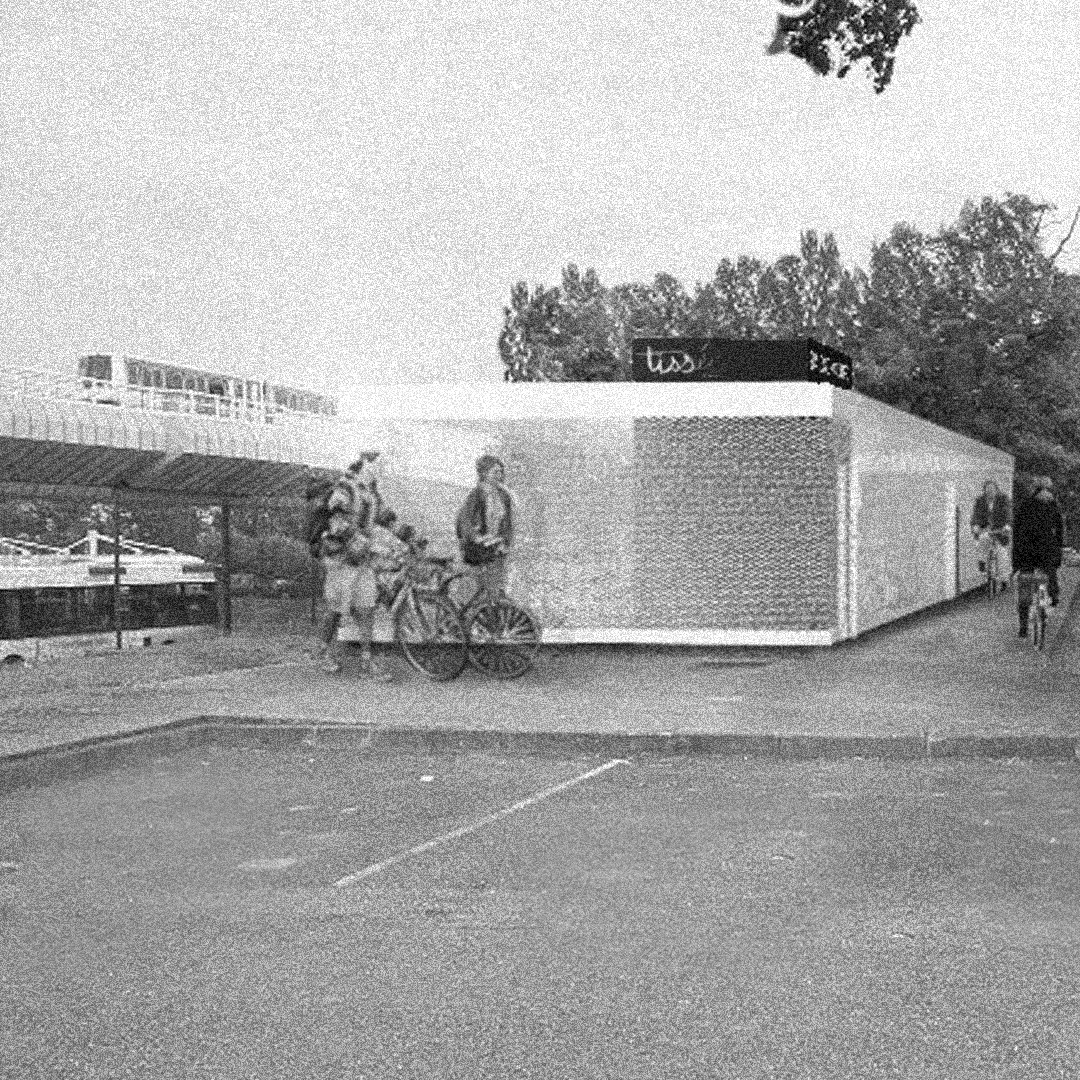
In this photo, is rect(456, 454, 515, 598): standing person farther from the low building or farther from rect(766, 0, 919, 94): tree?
rect(766, 0, 919, 94): tree

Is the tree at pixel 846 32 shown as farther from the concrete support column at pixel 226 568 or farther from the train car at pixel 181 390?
the train car at pixel 181 390

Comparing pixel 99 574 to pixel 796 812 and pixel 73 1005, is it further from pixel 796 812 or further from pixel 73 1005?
pixel 73 1005

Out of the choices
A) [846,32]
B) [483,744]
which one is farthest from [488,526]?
[846,32]

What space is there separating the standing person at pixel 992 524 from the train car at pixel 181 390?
Answer: 110ft

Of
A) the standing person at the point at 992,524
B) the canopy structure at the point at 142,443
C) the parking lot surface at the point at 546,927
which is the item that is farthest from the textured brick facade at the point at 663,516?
the canopy structure at the point at 142,443

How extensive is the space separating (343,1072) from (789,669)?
10.1 meters

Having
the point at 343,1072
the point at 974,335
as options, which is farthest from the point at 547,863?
the point at 974,335

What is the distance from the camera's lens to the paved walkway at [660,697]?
401 inches

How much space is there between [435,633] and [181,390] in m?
46.0

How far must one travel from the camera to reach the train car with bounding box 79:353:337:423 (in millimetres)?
56688

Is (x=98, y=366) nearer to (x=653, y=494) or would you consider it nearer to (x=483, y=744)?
(x=653, y=494)

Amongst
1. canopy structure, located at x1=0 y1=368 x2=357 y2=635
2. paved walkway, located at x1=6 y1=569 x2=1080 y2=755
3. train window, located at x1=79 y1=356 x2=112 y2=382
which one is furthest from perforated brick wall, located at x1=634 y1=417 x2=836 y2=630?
train window, located at x1=79 y1=356 x2=112 y2=382

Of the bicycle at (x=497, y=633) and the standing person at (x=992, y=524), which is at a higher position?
the standing person at (x=992, y=524)

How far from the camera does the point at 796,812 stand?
7.70 m
